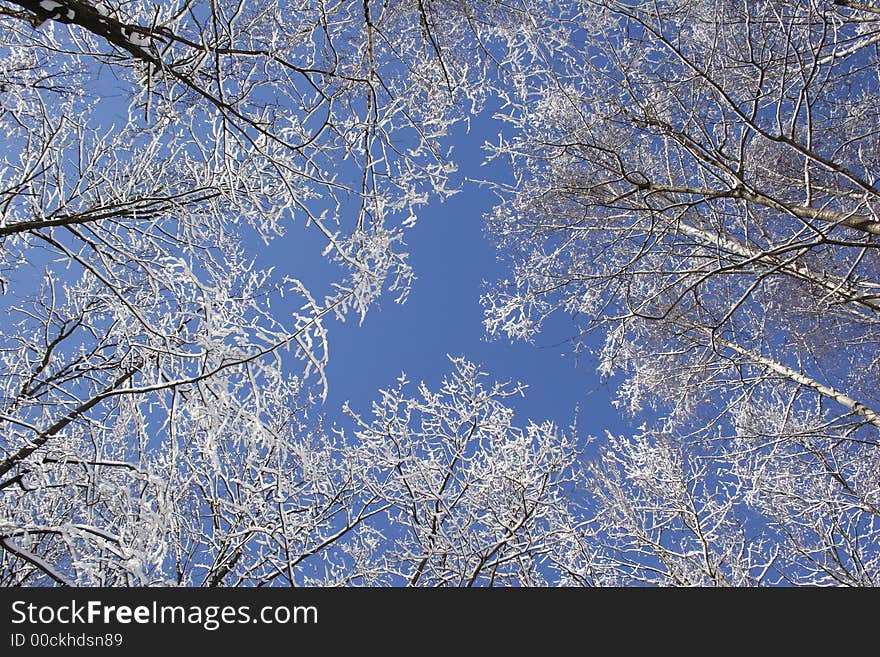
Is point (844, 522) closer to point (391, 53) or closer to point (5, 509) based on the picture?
point (391, 53)

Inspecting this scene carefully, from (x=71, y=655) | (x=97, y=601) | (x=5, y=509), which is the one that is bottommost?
(x=71, y=655)

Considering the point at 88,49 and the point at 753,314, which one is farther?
the point at 753,314

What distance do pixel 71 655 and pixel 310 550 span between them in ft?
8.07

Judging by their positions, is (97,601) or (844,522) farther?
(844,522)

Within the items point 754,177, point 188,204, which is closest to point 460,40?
point 188,204

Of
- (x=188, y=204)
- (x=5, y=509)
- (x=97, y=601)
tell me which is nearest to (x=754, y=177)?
(x=188, y=204)

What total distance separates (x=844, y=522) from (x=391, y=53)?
19.4 ft

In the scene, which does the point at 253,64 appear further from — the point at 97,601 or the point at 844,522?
the point at 844,522

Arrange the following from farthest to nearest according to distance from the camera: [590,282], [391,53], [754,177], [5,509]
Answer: [590,282], [754,177], [5,509], [391,53]

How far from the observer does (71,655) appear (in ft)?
9.41

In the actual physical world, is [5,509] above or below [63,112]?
below

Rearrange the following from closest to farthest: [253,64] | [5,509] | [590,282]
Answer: [253,64], [5,509], [590,282]

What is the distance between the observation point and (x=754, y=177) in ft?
15.8

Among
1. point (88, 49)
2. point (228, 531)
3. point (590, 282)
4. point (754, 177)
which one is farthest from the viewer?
point (228, 531)
